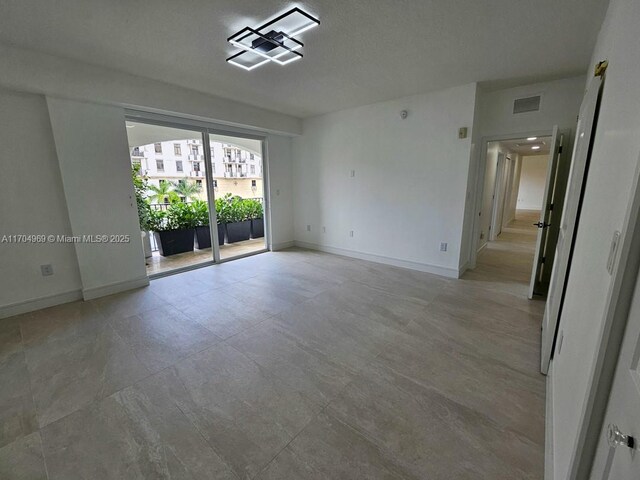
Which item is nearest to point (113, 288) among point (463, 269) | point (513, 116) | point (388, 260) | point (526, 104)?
point (388, 260)

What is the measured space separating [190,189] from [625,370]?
552cm

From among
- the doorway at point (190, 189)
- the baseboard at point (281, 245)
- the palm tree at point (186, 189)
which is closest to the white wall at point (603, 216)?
the doorway at point (190, 189)

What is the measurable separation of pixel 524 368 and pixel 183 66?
4.28 m

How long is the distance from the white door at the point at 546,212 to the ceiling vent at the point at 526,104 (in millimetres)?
627

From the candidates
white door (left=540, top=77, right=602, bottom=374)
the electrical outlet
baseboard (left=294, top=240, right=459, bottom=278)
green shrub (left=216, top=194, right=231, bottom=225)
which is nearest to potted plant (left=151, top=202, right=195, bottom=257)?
green shrub (left=216, top=194, right=231, bottom=225)

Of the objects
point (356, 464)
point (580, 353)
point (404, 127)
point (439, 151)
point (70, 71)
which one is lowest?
point (356, 464)

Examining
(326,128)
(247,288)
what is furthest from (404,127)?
(247,288)

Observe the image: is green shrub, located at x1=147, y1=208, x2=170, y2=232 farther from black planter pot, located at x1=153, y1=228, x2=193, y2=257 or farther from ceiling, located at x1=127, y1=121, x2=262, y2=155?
ceiling, located at x1=127, y1=121, x2=262, y2=155

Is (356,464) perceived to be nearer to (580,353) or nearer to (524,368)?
(580,353)

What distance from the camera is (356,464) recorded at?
1.35m

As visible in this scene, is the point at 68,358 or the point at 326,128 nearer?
the point at 68,358

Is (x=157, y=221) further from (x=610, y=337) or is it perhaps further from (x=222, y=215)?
(x=610, y=337)

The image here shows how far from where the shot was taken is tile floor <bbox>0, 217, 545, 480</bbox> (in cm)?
137

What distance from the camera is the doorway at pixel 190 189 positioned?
427 centimetres
